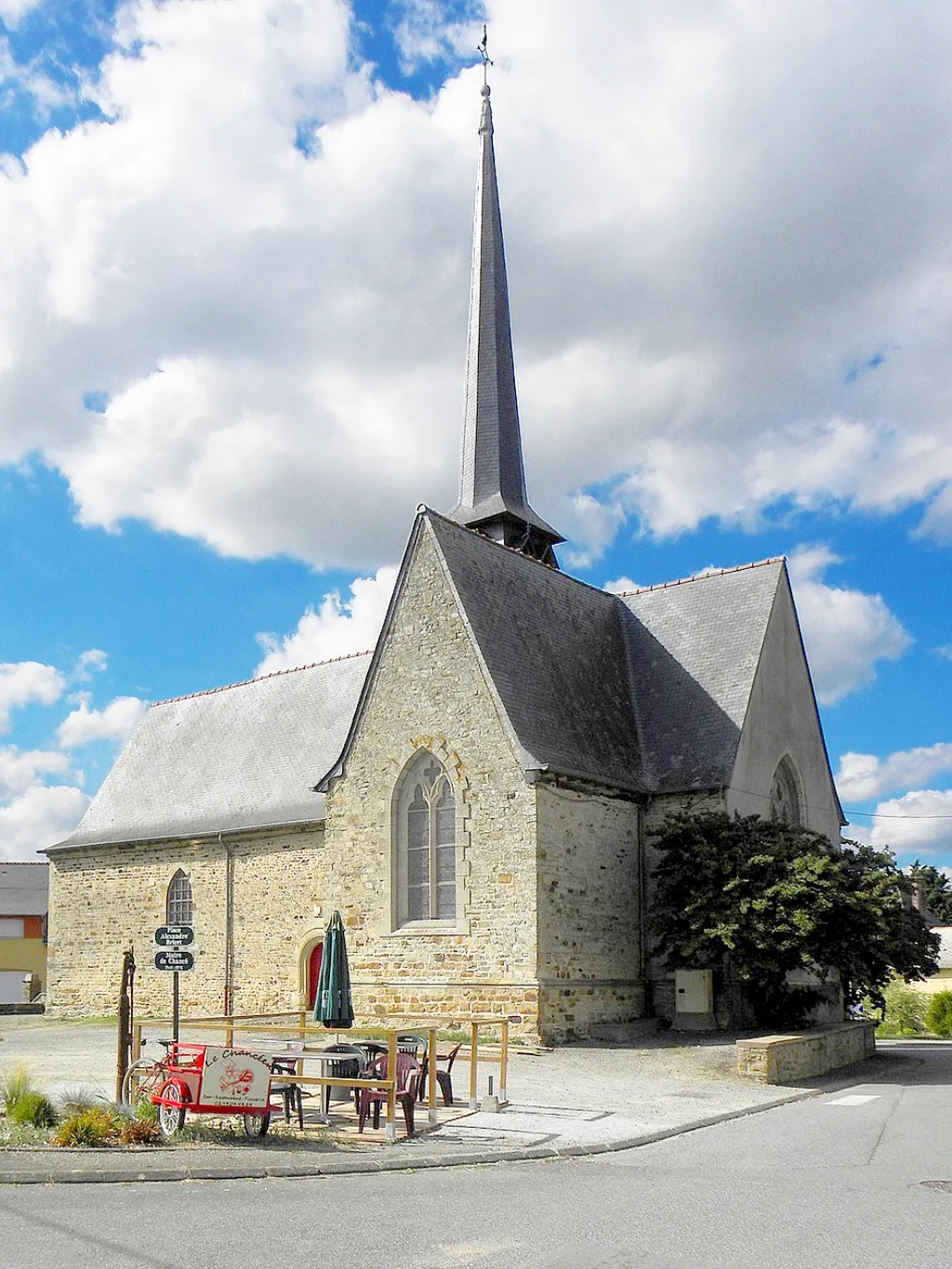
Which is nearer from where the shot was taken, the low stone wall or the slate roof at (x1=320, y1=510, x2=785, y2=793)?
the low stone wall

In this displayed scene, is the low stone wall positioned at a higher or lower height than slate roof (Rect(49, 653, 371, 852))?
lower

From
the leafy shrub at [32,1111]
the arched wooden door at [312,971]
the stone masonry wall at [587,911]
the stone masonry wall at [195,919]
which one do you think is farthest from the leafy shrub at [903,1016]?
the leafy shrub at [32,1111]

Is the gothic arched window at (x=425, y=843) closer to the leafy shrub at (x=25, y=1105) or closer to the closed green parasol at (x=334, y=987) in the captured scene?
the closed green parasol at (x=334, y=987)

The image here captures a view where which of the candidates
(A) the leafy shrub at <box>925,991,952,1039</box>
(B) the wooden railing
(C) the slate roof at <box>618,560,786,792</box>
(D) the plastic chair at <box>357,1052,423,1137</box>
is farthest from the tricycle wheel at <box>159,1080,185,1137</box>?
(A) the leafy shrub at <box>925,991,952,1039</box>

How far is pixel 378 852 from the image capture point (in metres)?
23.2

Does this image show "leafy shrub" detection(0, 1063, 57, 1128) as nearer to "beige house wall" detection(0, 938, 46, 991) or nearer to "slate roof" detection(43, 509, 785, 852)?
"slate roof" detection(43, 509, 785, 852)

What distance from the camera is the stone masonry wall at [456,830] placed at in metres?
21.1

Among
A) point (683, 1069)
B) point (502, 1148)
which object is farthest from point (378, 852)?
point (502, 1148)

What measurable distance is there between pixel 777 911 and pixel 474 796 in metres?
5.39

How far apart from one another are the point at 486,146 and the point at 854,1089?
28.5 m

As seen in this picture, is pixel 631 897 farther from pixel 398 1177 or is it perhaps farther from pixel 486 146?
pixel 486 146

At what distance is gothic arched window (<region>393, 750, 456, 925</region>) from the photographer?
73.8 feet

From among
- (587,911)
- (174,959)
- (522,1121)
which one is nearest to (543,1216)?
(522,1121)

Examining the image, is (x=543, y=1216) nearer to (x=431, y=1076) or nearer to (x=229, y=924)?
(x=431, y=1076)
